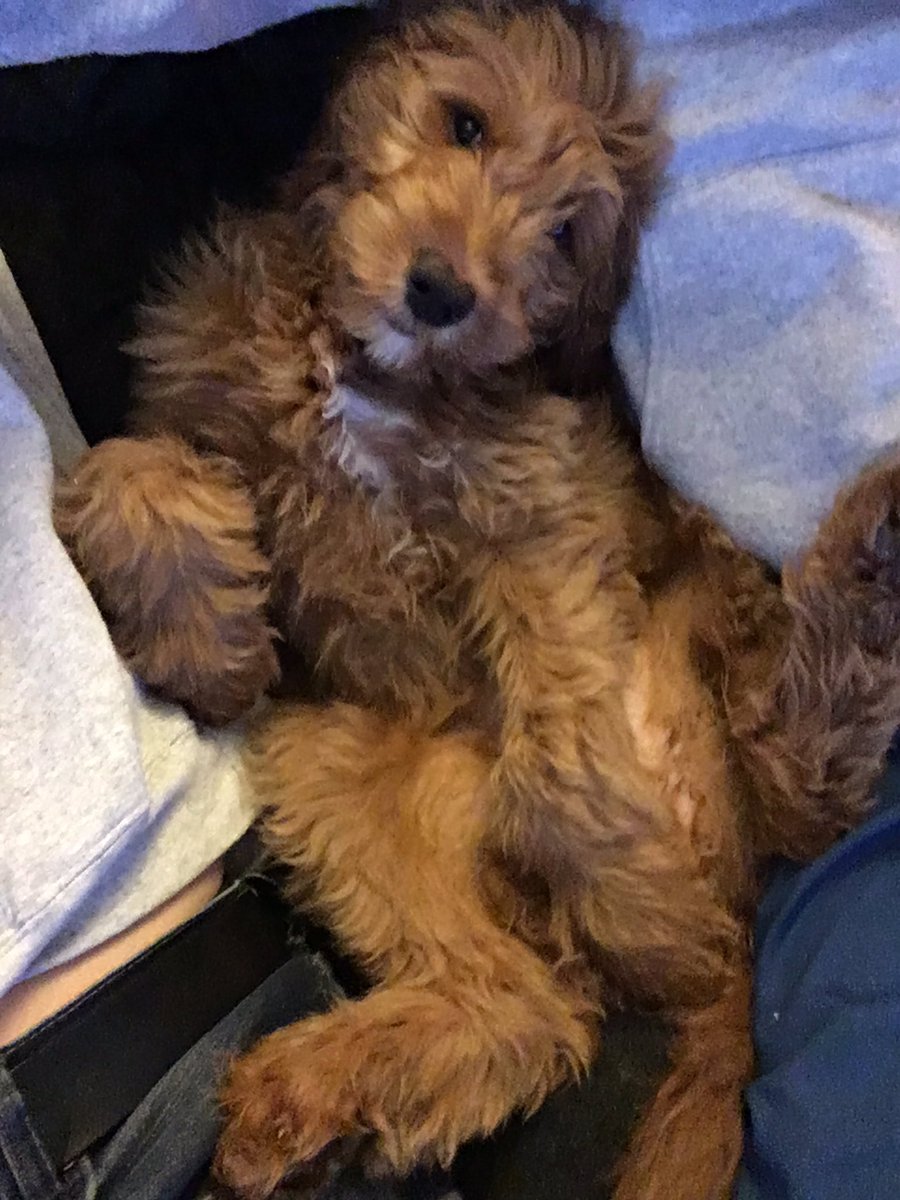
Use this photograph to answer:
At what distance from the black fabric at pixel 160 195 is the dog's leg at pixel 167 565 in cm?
22

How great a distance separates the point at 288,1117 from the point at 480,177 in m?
1.02

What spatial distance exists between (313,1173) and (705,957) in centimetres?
50

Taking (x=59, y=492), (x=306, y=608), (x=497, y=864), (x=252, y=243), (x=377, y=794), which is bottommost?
(x=497, y=864)

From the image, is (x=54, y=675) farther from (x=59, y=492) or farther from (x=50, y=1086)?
(x=50, y=1086)

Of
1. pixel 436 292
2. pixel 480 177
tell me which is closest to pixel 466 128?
pixel 480 177

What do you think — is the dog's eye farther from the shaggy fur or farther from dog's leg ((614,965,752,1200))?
dog's leg ((614,965,752,1200))

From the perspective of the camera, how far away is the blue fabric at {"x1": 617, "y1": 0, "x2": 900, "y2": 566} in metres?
1.36

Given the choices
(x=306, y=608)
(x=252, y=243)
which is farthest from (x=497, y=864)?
(x=252, y=243)

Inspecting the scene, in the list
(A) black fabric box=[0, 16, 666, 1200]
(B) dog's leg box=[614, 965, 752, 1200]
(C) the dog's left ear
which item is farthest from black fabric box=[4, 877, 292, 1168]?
(C) the dog's left ear

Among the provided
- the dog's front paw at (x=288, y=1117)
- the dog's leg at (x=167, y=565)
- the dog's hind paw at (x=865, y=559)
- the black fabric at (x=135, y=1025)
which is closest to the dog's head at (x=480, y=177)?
the dog's leg at (x=167, y=565)

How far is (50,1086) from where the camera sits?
1.20m

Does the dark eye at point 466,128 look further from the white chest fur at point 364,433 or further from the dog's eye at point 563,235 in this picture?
the white chest fur at point 364,433

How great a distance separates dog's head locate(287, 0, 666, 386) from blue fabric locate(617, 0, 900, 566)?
6cm

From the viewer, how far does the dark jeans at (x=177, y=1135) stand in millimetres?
1167
